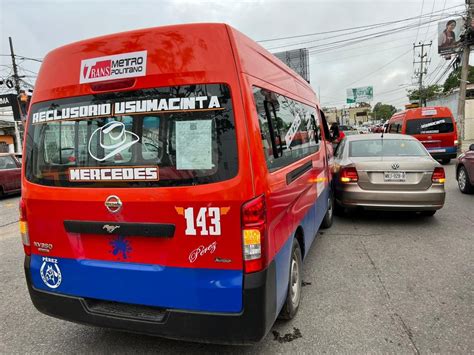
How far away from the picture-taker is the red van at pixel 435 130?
13.9 metres

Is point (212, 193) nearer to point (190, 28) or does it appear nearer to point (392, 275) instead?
point (190, 28)

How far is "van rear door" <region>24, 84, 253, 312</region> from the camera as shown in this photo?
7.14 feet

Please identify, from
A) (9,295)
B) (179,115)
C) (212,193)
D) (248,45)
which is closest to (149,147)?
(179,115)

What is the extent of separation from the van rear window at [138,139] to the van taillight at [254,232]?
241 millimetres

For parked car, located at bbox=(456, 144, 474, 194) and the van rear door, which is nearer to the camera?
the van rear door

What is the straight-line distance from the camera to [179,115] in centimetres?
223

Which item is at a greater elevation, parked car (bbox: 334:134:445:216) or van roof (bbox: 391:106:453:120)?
van roof (bbox: 391:106:453:120)

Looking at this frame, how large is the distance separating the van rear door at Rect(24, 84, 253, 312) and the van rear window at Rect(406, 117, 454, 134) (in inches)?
555

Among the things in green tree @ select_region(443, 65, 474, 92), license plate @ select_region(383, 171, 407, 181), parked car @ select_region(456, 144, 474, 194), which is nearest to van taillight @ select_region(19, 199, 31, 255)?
license plate @ select_region(383, 171, 407, 181)

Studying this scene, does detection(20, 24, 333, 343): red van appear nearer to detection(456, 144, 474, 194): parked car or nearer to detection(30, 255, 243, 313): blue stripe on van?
detection(30, 255, 243, 313): blue stripe on van

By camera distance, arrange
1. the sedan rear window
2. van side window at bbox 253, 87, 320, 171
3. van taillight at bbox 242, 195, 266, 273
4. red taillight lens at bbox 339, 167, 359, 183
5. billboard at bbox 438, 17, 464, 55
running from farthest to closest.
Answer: billboard at bbox 438, 17, 464, 55 → the sedan rear window → red taillight lens at bbox 339, 167, 359, 183 → van side window at bbox 253, 87, 320, 171 → van taillight at bbox 242, 195, 266, 273

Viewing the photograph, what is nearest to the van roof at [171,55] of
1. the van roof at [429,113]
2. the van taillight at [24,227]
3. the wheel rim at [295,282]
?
the van taillight at [24,227]

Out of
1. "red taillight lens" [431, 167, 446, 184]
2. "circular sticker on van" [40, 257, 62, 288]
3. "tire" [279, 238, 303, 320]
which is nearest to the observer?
"circular sticker on van" [40, 257, 62, 288]

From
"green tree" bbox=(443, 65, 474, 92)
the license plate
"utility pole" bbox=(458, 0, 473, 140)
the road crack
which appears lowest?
the road crack
